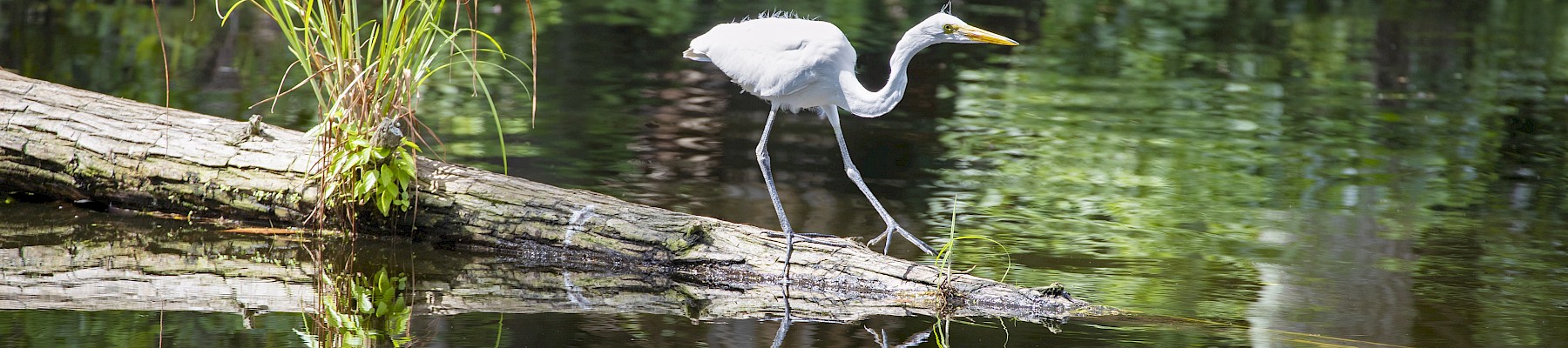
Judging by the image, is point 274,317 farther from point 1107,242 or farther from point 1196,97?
point 1196,97

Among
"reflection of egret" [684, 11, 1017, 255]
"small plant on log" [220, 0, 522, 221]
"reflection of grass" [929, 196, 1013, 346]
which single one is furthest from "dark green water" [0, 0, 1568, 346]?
"small plant on log" [220, 0, 522, 221]

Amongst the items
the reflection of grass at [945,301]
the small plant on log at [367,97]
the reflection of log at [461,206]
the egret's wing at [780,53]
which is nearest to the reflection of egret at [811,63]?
the egret's wing at [780,53]

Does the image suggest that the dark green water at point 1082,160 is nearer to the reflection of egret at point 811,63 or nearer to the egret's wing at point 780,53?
the reflection of egret at point 811,63

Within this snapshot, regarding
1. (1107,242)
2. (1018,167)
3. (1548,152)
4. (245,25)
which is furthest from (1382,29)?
(245,25)

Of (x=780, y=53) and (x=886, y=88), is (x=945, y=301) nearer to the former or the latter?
(x=886, y=88)

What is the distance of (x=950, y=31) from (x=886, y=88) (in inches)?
13.1

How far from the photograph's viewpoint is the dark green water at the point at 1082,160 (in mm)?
4191

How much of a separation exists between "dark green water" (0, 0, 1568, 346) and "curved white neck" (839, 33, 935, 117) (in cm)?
76

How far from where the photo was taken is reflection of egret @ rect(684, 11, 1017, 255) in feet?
15.0

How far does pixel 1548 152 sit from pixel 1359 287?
4198 mm

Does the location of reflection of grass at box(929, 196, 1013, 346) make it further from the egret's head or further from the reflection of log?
the egret's head

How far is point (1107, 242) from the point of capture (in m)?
5.50

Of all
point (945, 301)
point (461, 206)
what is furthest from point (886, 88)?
point (461, 206)

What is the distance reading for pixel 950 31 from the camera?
14.9ft
